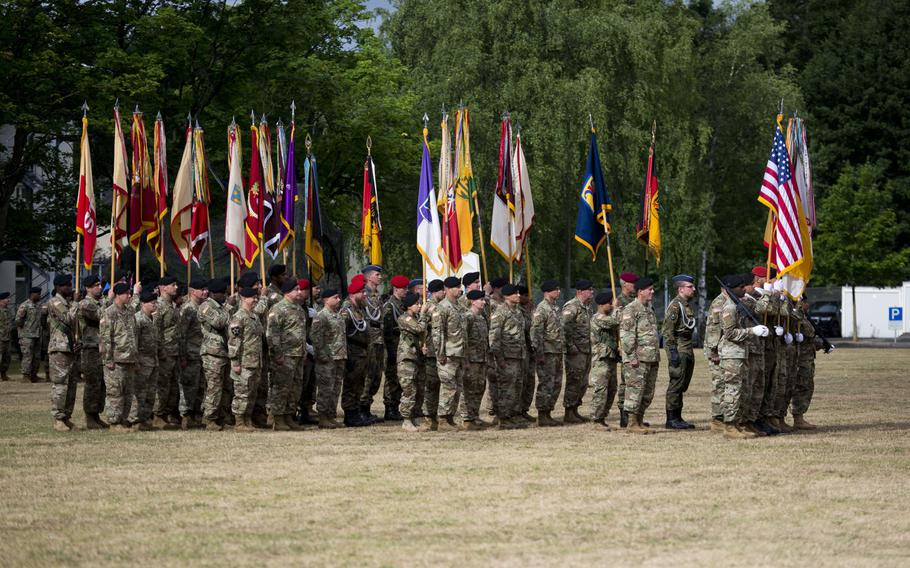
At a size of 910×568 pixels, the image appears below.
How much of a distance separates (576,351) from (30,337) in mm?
14803

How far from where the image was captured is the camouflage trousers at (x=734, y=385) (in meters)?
15.3

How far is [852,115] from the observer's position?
193 ft

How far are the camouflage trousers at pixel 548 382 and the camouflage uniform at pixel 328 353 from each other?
270 centimetres

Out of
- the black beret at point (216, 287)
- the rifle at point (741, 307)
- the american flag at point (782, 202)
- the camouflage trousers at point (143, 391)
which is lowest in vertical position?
the camouflage trousers at point (143, 391)

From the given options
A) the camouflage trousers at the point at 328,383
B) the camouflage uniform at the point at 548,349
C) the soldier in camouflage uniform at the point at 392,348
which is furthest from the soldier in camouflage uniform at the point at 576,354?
the camouflage trousers at the point at 328,383

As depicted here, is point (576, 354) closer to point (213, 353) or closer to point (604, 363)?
point (604, 363)

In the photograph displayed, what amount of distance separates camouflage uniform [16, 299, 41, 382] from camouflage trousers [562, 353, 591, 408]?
14155mm

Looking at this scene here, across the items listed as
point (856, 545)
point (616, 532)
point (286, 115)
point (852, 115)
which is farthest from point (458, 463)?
point (852, 115)

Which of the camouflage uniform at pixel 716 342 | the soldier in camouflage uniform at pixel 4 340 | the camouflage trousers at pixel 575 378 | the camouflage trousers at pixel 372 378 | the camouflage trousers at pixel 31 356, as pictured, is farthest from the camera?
the soldier in camouflage uniform at pixel 4 340

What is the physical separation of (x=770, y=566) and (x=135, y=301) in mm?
11624

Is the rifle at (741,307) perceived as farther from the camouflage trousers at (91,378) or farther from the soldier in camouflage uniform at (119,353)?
the camouflage trousers at (91,378)

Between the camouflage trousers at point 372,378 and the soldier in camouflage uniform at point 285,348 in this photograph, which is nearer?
the soldier in camouflage uniform at point 285,348

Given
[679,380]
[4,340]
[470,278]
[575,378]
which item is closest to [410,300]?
[470,278]

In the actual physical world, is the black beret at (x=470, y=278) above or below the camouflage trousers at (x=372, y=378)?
above
